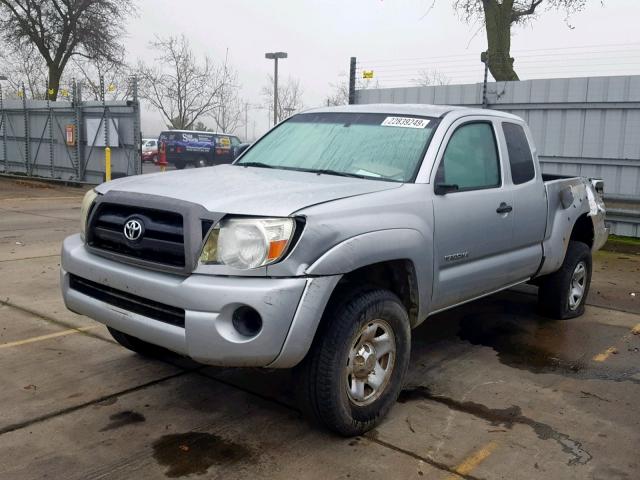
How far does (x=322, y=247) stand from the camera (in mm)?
3197

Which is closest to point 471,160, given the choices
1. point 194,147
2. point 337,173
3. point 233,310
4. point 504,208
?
point 504,208

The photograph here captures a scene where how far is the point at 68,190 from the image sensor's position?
1838cm

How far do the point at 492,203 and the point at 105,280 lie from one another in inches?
103

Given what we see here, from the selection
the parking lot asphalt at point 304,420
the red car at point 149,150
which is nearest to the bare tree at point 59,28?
the red car at point 149,150

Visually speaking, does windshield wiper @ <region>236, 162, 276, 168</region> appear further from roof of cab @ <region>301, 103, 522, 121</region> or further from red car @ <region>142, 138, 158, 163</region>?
red car @ <region>142, 138, 158, 163</region>

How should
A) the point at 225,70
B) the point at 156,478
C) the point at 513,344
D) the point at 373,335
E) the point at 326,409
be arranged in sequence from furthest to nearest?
the point at 225,70, the point at 513,344, the point at 373,335, the point at 326,409, the point at 156,478

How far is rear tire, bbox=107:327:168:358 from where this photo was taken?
447 cm

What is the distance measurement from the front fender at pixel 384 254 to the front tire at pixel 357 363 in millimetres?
207

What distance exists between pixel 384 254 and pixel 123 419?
1757mm

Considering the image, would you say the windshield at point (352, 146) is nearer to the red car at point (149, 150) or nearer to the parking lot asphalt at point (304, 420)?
the parking lot asphalt at point (304, 420)

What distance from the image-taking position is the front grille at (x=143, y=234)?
325 centimetres

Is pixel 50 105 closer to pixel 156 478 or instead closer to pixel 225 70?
pixel 156 478

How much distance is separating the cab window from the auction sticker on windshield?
22cm

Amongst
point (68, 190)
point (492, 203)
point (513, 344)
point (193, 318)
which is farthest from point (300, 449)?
point (68, 190)
